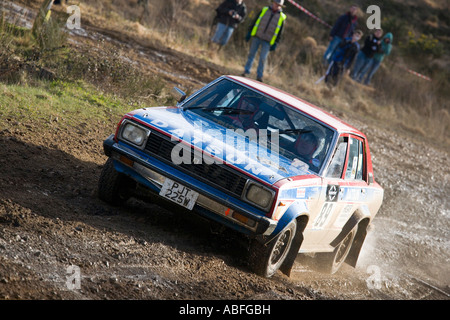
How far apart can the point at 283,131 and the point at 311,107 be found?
0.76 meters

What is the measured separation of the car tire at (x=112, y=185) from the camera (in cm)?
625

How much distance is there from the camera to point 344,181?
7.07 m

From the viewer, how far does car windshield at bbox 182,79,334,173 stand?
661cm

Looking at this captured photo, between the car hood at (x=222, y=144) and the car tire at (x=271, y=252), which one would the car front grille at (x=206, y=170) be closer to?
the car hood at (x=222, y=144)

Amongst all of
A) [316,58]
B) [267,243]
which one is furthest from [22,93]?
[316,58]

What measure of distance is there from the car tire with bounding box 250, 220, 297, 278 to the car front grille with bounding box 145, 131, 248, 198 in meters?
0.54

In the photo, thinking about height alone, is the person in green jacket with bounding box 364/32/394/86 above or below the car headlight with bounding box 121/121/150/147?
above

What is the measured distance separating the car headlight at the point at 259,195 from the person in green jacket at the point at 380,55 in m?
19.0

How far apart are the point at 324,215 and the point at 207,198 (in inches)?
61.7

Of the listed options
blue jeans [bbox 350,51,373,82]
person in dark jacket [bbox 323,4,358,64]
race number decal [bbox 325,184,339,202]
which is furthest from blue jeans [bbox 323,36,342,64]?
race number decal [bbox 325,184,339,202]

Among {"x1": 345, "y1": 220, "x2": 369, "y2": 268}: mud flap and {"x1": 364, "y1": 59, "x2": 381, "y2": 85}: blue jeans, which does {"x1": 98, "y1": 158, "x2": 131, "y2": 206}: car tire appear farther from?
{"x1": 364, "y1": 59, "x2": 381, "y2": 85}: blue jeans

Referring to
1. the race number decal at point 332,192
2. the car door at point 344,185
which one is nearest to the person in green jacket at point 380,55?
the car door at point 344,185

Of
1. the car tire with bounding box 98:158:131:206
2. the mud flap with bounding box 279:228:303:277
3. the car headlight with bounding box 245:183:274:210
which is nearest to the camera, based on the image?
the car headlight with bounding box 245:183:274:210

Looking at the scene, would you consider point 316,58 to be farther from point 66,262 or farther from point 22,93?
point 66,262
